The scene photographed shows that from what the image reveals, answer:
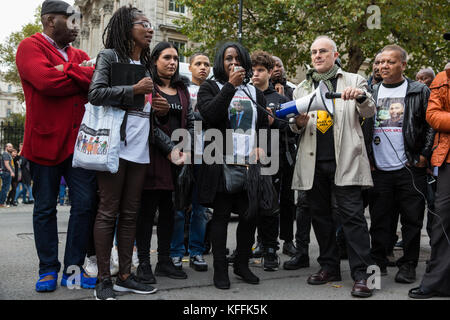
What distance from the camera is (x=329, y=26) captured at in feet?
50.9

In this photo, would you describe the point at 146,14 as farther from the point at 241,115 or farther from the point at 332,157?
the point at 332,157

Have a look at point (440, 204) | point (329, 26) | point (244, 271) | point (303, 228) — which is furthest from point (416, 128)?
point (329, 26)

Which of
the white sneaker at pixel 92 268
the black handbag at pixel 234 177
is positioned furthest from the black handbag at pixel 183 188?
the white sneaker at pixel 92 268

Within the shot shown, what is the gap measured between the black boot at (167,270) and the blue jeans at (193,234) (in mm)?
242

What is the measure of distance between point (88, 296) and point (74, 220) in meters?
0.62

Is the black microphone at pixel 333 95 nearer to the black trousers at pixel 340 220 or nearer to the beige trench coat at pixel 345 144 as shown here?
the beige trench coat at pixel 345 144

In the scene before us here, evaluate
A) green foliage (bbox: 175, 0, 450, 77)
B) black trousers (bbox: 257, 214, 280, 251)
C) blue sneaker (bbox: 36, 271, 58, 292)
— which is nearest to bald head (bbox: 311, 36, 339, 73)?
black trousers (bbox: 257, 214, 280, 251)

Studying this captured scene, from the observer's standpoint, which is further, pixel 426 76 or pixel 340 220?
pixel 426 76

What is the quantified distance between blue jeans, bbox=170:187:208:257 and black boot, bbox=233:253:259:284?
0.70 meters

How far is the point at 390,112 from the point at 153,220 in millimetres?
2464

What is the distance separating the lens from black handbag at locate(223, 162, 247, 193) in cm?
379

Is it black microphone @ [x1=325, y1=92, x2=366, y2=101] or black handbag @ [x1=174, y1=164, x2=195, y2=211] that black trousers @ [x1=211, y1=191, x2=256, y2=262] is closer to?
black handbag @ [x1=174, y1=164, x2=195, y2=211]

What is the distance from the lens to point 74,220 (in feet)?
12.3
